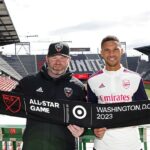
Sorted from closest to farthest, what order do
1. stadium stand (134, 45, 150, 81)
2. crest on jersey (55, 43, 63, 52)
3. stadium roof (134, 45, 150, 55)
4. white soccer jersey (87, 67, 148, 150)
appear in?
1. white soccer jersey (87, 67, 148, 150)
2. crest on jersey (55, 43, 63, 52)
3. stadium roof (134, 45, 150, 55)
4. stadium stand (134, 45, 150, 81)

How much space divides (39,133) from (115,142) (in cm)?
67

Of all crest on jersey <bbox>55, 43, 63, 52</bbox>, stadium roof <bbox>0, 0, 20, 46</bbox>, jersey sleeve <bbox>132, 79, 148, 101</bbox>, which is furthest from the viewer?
stadium roof <bbox>0, 0, 20, 46</bbox>

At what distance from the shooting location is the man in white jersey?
9.44ft

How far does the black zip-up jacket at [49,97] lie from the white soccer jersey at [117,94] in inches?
6.8

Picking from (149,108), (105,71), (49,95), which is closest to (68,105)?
(49,95)

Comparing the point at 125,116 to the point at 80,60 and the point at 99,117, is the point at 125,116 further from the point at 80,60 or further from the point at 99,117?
the point at 80,60

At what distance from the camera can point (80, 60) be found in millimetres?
57500

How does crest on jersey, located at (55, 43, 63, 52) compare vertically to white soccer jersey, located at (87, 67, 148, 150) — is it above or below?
above

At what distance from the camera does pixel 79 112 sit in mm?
3043

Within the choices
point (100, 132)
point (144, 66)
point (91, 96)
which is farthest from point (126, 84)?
point (144, 66)

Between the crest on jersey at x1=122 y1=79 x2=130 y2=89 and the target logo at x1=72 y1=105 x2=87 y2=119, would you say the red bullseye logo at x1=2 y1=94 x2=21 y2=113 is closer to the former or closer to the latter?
the target logo at x1=72 y1=105 x2=87 y2=119

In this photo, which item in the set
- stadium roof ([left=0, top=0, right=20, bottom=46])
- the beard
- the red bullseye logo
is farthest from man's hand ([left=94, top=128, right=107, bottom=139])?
stadium roof ([left=0, top=0, right=20, bottom=46])

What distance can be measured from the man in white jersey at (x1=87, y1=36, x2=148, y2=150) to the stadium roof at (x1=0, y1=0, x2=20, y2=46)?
16476 millimetres

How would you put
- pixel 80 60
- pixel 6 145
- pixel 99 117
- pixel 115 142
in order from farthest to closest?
1. pixel 80 60
2. pixel 6 145
3. pixel 99 117
4. pixel 115 142
